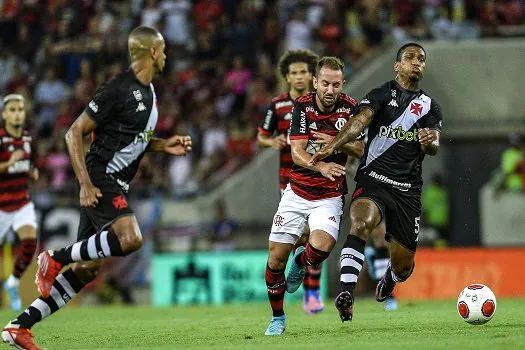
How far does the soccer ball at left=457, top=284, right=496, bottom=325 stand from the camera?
1034cm

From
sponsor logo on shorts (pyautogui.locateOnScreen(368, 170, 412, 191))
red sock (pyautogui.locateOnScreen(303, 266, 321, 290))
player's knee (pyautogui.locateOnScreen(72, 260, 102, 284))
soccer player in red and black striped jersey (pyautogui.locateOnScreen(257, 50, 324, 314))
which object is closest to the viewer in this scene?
player's knee (pyautogui.locateOnScreen(72, 260, 102, 284))

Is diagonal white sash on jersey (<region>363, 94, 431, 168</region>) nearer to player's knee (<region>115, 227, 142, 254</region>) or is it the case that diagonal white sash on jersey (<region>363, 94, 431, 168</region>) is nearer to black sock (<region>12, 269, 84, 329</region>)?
player's knee (<region>115, 227, 142, 254</region>)

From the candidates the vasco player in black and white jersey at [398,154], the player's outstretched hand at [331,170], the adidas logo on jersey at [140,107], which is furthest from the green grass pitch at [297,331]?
the adidas logo on jersey at [140,107]

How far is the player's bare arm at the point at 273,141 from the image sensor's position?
12.5 metres

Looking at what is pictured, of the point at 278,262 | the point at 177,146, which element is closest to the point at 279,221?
the point at 278,262

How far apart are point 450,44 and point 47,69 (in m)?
8.38

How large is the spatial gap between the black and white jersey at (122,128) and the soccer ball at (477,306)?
3.21m

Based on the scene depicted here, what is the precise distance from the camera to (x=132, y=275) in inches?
820

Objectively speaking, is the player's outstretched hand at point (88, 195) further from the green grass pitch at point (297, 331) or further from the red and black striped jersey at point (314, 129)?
the red and black striped jersey at point (314, 129)

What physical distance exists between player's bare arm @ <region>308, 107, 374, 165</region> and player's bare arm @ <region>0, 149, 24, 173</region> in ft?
21.6

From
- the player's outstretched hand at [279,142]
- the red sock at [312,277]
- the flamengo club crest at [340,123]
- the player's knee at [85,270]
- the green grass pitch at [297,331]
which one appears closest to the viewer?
the green grass pitch at [297,331]

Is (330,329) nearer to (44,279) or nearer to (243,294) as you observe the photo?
(44,279)

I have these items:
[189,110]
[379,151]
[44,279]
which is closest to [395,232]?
[379,151]

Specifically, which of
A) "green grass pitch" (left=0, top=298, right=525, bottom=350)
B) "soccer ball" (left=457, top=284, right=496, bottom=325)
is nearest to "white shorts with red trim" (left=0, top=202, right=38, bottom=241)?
"green grass pitch" (left=0, top=298, right=525, bottom=350)
